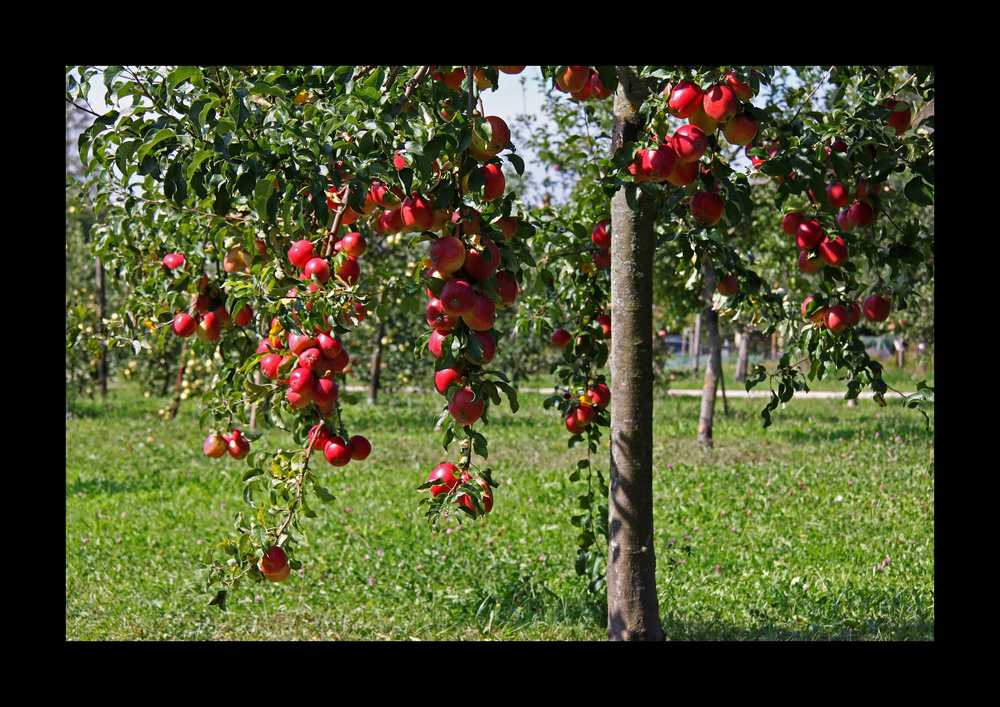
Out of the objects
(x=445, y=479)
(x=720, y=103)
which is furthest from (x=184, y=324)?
(x=720, y=103)

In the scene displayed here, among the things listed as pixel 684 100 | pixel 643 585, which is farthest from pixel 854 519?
pixel 684 100

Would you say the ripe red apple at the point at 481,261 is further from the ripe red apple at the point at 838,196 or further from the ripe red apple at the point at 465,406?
the ripe red apple at the point at 838,196

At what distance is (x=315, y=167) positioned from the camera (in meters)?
1.46

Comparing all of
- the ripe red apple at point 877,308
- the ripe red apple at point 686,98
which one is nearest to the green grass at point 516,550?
the ripe red apple at point 686,98

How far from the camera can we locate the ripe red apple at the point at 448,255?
1.46 m

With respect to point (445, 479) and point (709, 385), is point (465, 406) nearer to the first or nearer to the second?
point (445, 479)

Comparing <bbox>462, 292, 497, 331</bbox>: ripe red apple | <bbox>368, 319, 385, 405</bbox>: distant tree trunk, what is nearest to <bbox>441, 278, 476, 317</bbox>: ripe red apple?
<bbox>462, 292, 497, 331</bbox>: ripe red apple

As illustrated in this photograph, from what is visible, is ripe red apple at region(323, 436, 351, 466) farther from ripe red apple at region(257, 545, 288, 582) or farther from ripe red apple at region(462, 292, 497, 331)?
ripe red apple at region(462, 292, 497, 331)

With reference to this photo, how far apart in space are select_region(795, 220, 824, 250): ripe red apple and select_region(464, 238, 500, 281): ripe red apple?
43.6 inches

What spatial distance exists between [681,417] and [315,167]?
345 inches

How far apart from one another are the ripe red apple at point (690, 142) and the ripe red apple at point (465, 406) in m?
0.72

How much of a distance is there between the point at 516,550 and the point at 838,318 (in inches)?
101

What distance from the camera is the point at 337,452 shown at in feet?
6.21
